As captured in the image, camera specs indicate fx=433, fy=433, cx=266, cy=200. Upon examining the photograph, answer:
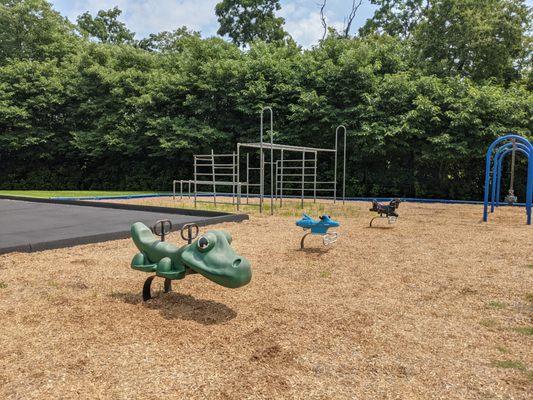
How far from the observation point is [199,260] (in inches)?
129

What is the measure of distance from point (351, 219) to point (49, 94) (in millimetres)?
19696

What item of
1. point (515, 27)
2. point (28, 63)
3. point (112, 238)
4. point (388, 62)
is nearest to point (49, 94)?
point (28, 63)

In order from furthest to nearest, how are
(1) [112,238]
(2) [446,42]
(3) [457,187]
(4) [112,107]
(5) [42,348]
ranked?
(4) [112,107] → (2) [446,42] → (3) [457,187] → (1) [112,238] → (5) [42,348]

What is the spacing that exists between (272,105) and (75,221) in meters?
11.6

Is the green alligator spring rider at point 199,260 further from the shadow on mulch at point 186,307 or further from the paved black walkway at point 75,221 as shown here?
the paved black walkway at point 75,221

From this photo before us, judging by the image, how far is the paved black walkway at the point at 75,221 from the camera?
20.5 ft

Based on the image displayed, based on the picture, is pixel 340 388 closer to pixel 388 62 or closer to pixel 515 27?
pixel 388 62

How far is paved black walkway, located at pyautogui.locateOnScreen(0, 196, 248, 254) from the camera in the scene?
20.5ft

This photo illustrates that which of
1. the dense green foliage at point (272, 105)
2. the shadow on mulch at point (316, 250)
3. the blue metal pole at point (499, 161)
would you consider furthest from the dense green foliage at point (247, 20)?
the shadow on mulch at point (316, 250)

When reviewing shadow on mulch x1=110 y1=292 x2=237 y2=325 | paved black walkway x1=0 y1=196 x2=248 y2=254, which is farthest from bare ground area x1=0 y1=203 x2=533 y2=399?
paved black walkway x1=0 y1=196 x2=248 y2=254

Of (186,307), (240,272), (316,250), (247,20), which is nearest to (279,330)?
(240,272)

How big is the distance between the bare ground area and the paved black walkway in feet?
2.80

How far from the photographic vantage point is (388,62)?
18.6m

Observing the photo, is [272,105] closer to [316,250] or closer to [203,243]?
[316,250]
